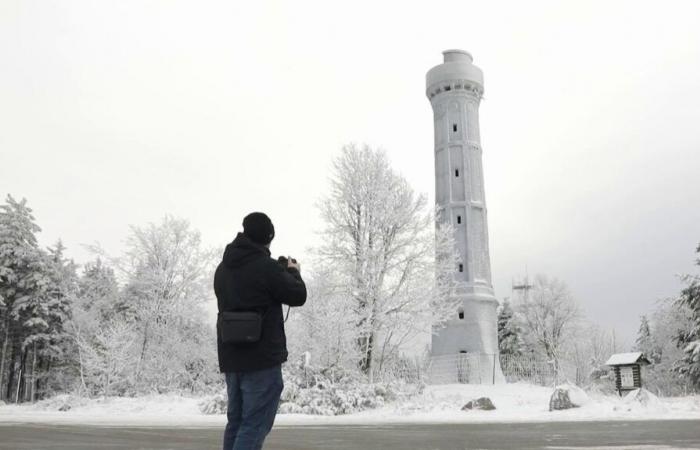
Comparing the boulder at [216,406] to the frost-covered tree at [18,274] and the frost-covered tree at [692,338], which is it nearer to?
the frost-covered tree at [692,338]

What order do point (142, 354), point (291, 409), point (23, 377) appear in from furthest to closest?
point (23, 377) → point (142, 354) → point (291, 409)

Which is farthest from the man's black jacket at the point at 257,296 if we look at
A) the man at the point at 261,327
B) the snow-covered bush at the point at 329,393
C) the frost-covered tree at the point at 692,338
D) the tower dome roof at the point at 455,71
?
the tower dome roof at the point at 455,71

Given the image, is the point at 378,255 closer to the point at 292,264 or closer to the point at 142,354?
the point at 142,354

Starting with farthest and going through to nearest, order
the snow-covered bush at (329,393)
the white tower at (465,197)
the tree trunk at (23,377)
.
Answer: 1. the tree trunk at (23,377)
2. the white tower at (465,197)
3. the snow-covered bush at (329,393)

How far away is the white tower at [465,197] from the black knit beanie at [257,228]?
106 ft

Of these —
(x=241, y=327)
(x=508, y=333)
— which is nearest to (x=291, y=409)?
(x=241, y=327)

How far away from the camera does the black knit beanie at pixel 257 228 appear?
4.02 metres

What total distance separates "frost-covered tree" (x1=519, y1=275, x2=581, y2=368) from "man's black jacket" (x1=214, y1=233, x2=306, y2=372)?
181ft

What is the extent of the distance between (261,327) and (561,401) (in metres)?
16.3

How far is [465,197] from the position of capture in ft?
127

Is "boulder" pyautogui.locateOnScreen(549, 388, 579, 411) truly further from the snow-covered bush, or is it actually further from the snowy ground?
the snow-covered bush

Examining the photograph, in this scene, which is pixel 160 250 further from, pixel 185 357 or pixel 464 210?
pixel 464 210

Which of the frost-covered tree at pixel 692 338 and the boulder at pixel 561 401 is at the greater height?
the frost-covered tree at pixel 692 338

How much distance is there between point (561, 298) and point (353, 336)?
3932cm
